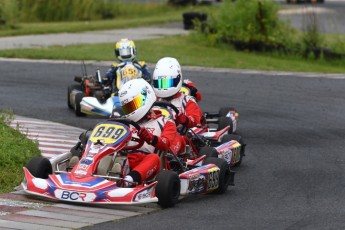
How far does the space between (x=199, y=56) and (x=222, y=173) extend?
12.6 m

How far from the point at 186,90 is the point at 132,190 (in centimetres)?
425

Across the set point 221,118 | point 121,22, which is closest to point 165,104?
point 221,118

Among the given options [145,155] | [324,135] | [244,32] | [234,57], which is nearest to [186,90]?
[324,135]

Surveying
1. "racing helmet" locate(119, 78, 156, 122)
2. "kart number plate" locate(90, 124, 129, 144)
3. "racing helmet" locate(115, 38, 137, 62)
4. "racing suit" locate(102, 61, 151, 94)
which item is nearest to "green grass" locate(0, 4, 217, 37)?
"racing suit" locate(102, 61, 151, 94)

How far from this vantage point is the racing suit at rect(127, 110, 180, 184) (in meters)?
8.52

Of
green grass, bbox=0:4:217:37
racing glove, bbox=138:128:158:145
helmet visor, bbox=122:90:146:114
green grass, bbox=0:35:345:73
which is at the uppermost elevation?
helmet visor, bbox=122:90:146:114

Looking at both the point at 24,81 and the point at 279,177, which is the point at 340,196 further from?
→ the point at 24,81

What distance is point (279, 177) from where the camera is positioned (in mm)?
9844

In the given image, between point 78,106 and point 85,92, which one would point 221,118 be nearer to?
point 78,106

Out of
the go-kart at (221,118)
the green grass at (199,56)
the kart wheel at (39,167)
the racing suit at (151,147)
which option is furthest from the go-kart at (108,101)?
the green grass at (199,56)

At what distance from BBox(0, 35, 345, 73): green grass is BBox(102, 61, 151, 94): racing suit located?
18.6ft

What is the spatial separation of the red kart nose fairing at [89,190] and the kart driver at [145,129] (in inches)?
13.1

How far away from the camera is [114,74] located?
14492 mm

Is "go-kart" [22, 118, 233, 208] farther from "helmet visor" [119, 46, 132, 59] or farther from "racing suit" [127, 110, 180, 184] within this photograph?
"helmet visor" [119, 46, 132, 59]
